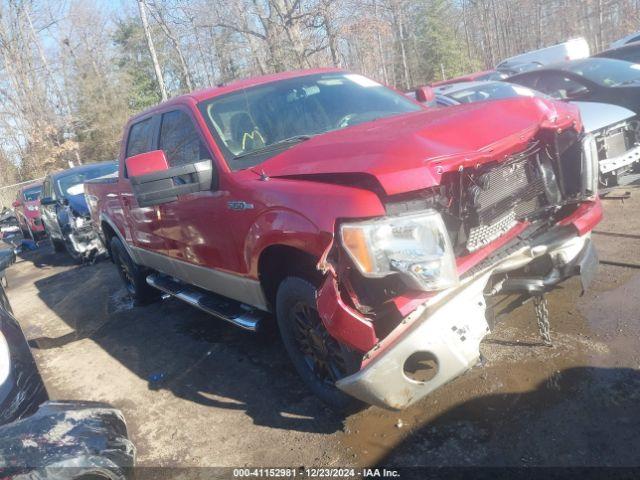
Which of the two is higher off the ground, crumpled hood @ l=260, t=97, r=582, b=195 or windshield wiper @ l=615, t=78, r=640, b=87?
crumpled hood @ l=260, t=97, r=582, b=195

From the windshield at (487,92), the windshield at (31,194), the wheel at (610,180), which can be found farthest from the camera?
the windshield at (31,194)

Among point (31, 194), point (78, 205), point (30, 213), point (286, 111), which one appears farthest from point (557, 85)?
point (31, 194)

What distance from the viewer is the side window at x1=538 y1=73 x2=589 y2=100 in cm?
791

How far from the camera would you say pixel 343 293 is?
8.34ft

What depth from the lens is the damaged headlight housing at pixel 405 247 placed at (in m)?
2.43

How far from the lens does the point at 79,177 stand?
10.5m

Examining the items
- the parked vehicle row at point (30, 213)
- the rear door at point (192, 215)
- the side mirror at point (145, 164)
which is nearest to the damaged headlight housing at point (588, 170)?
the rear door at point (192, 215)

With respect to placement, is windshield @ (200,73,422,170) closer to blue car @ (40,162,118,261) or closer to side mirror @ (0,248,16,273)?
side mirror @ (0,248,16,273)

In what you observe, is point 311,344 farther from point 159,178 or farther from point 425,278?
point 159,178

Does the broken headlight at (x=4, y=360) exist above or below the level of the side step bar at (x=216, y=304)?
above

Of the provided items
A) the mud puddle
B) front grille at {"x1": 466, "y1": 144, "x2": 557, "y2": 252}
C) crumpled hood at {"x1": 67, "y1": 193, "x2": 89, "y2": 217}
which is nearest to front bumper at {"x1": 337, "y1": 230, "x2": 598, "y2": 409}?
front grille at {"x1": 466, "y1": 144, "x2": 557, "y2": 252}

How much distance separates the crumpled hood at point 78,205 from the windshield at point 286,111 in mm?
6507

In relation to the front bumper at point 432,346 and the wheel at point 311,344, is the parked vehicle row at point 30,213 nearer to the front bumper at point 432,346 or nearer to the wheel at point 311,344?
the wheel at point 311,344

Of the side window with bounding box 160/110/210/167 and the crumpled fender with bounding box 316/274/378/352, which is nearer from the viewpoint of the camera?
the crumpled fender with bounding box 316/274/378/352
